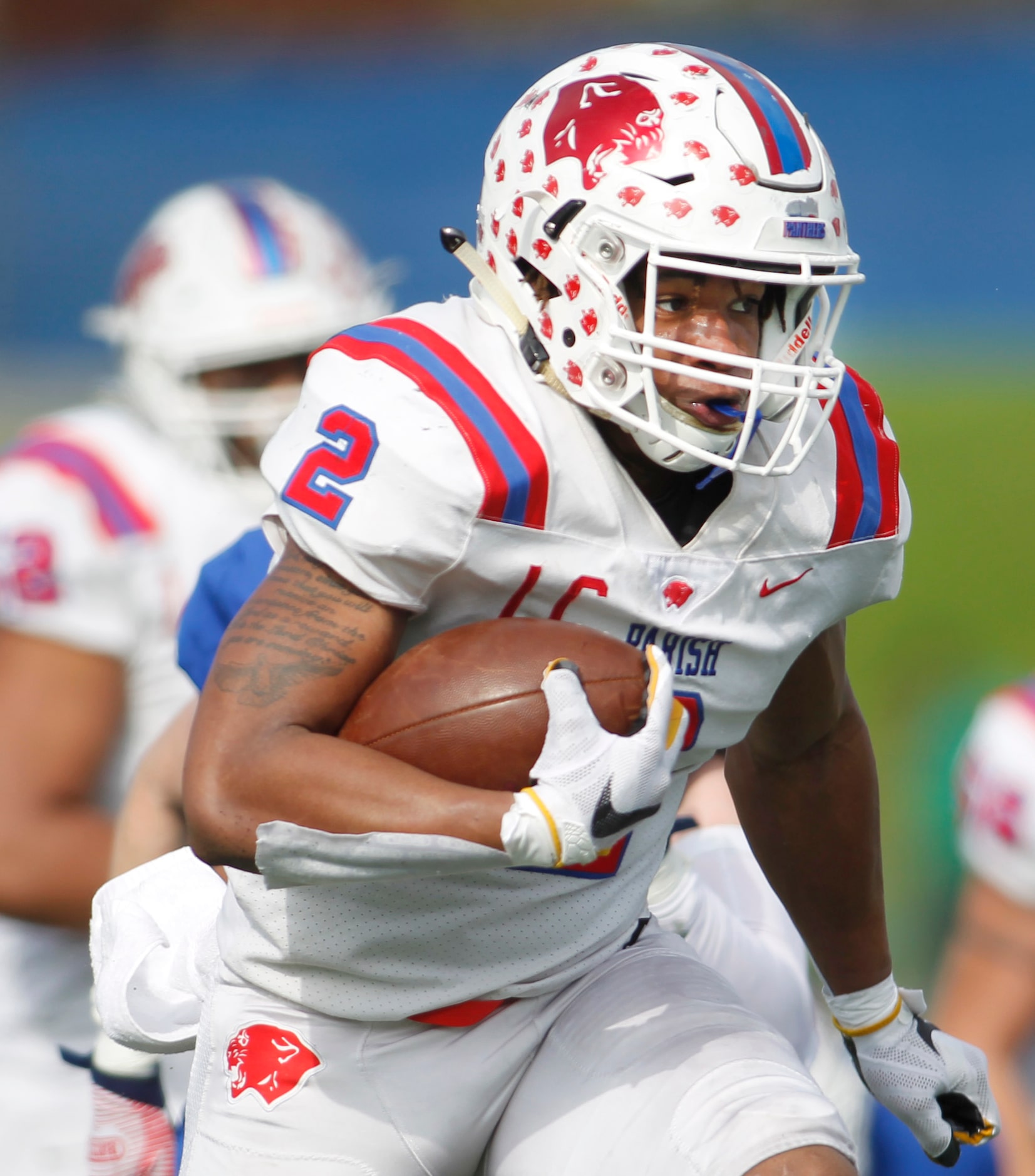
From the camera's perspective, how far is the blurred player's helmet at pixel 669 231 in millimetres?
2059

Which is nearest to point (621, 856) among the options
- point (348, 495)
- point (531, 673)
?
point (531, 673)

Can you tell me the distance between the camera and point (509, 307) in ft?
7.27

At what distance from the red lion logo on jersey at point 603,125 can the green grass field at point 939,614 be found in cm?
411

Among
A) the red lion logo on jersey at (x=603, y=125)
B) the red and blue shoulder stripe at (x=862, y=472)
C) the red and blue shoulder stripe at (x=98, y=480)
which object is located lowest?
the red and blue shoulder stripe at (x=98, y=480)

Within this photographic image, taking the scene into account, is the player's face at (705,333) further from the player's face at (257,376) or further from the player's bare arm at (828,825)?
the player's face at (257,376)

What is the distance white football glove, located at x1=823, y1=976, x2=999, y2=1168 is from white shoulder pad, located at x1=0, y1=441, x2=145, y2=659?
74.8 inches

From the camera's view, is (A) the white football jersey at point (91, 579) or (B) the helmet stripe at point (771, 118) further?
(A) the white football jersey at point (91, 579)

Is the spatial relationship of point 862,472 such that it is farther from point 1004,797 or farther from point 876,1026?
point 1004,797

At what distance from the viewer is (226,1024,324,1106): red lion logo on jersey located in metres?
2.10

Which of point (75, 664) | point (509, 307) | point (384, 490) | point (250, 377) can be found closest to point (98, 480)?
point (75, 664)

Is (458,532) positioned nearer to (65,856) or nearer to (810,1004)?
(810,1004)

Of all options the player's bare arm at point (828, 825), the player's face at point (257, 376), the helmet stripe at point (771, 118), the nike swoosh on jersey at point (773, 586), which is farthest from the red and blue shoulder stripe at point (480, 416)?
the player's face at point (257, 376)

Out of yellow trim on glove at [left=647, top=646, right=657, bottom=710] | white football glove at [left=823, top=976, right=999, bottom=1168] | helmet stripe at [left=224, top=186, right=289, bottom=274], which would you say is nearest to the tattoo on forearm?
yellow trim on glove at [left=647, top=646, right=657, bottom=710]

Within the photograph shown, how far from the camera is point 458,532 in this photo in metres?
1.93
